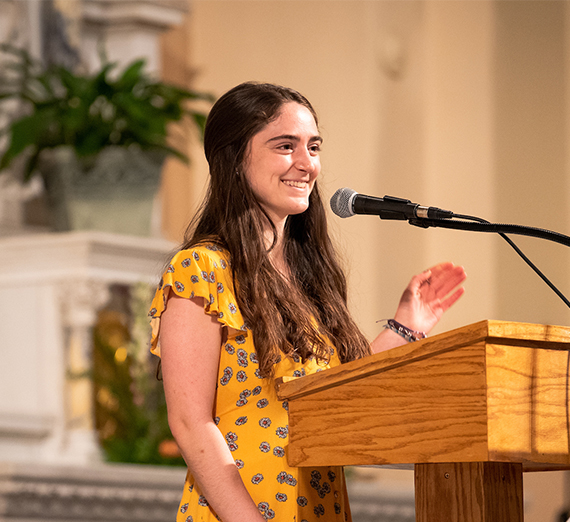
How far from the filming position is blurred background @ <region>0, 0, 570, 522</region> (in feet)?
11.6

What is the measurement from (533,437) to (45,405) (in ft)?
9.24

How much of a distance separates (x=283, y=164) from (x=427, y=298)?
0.40 m

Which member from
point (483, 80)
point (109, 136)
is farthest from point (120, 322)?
point (483, 80)

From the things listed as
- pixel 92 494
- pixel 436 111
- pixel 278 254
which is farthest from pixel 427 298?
pixel 436 111

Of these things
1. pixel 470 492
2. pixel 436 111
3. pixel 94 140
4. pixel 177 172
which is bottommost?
pixel 470 492

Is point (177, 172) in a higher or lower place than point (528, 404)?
higher

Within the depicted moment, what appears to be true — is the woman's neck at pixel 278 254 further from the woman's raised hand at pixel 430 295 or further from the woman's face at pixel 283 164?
the woman's raised hand at pixel 430 295

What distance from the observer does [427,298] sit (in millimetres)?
1756

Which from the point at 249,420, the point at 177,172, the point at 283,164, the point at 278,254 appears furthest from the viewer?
the point at 177,172

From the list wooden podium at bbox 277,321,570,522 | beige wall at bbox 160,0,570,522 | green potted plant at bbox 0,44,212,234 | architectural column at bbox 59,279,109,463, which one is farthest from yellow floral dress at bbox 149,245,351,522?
beige wall at bbox 160,0,570,522

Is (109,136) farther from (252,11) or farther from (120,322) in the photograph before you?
(252,11)

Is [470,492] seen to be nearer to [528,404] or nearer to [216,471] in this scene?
[528,404]

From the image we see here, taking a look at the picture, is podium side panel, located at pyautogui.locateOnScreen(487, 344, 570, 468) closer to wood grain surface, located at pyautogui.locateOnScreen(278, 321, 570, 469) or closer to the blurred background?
wood grain surface, located at pyautogui.locateOnScreen(278, 321, 570, 469)

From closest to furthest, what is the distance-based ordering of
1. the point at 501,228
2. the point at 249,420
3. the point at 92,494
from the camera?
the point at 501,228 → the point at 249,420 → the point at 92,494
